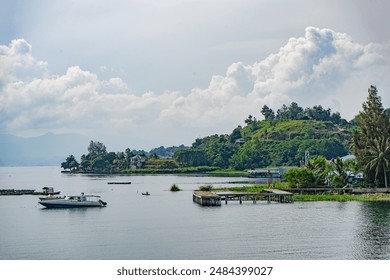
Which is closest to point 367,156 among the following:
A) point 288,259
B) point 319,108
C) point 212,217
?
point 212,217

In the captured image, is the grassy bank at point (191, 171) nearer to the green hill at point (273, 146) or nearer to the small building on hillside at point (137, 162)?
the small building on hillside at point (137, 162)

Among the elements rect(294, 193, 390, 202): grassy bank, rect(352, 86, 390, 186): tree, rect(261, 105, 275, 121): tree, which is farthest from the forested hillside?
rect(294, 193, 390, 202): grassy bank

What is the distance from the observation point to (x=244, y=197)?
64.1 meters

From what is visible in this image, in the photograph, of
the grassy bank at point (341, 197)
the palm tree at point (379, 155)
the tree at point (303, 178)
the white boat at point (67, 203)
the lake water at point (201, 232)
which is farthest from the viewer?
the tree at point (303, 178)

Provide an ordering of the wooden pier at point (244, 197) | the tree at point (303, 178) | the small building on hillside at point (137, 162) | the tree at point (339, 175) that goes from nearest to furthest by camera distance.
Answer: the wooden pier at point (244, 197) → the tree at point (303, 178) → the tree at point (339, 175) → the small building on hillside at point (137, 162)

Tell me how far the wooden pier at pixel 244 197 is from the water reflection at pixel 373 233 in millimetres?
8461

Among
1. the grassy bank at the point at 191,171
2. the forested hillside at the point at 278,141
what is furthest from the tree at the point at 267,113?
the grassy bank at the point at 191,171

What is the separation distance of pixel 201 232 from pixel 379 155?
3030cm

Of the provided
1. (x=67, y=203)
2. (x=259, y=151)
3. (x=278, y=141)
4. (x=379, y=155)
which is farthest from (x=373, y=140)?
(x=278, y=141)

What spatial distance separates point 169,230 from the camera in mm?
41750

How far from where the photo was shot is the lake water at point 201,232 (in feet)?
110
